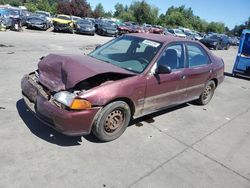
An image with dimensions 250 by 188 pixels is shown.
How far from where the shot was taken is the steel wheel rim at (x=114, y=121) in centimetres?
413

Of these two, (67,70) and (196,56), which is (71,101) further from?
(196,56)

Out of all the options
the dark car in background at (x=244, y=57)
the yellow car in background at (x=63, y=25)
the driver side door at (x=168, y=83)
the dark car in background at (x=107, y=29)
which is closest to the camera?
the driver side door at (x=168, y=83)

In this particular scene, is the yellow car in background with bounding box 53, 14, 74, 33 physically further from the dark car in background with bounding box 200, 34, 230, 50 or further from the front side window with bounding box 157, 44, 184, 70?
the front side window with bounding box 157, 44, 184, 70

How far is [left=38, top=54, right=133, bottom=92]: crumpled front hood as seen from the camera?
3.87m

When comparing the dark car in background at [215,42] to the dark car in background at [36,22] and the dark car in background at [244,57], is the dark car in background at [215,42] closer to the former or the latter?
the dark car in background at [244,57]

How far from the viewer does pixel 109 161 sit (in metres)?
3.70

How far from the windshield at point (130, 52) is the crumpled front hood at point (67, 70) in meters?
0.31

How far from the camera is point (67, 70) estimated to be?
4.05 metres

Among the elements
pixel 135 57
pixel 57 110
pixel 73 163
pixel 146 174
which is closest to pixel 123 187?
pixel 146 174

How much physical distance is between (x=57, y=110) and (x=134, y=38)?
2.42 m

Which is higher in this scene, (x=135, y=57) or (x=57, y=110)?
(x=135, y=57)

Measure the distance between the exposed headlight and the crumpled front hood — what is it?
121 millimetres

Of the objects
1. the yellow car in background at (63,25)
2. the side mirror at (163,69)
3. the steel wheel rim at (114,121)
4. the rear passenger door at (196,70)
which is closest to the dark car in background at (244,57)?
the rear passenger door at (196,70)

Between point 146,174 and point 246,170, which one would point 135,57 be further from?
point 246,170
